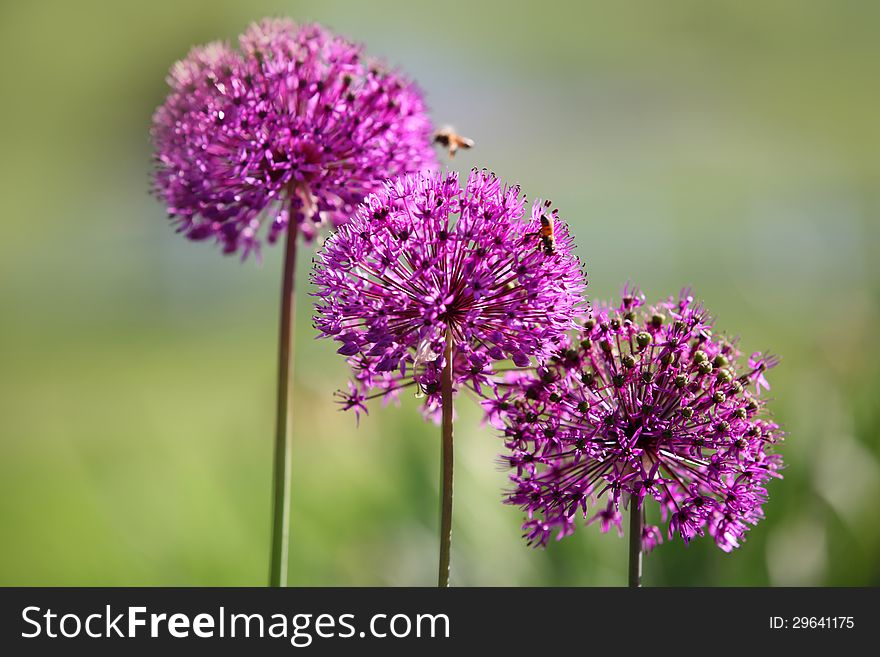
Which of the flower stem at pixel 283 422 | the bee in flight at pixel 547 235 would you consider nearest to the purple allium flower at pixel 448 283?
the bee in flight at pixel 547 235

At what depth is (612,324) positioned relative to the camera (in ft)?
4.83

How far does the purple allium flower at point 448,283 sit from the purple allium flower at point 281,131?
287 mm

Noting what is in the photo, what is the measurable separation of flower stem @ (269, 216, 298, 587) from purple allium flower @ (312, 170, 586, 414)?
255mm

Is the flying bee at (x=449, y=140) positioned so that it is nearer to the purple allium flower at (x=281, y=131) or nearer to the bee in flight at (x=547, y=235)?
the purple allium flower at (x=281, y=131)

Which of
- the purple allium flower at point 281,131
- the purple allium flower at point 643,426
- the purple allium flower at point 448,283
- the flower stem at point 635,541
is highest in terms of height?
the purple allium flower at point 281,131

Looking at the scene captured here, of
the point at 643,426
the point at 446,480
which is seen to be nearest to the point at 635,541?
the point at 643,426

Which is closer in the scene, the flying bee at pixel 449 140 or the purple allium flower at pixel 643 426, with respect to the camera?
the purple allium flower at pixel 643 426

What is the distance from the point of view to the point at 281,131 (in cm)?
167

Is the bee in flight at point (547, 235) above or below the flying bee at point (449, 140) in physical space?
below

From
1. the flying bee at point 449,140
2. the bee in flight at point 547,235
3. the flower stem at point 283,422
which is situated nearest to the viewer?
the bee in flight at point 547,235

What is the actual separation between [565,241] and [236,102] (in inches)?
28.3

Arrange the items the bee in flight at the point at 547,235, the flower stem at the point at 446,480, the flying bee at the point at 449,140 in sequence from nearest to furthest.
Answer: the flower stem at the point at 446,480 < the bee in flight at the point at 547,235 < the flying bee at the point at 449,140

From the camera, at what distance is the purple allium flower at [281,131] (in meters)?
1.68
